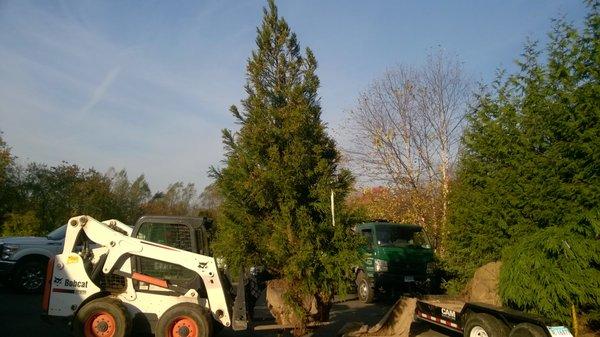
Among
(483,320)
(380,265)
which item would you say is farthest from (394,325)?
(380,265)

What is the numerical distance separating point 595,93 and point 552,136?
3.37 ft

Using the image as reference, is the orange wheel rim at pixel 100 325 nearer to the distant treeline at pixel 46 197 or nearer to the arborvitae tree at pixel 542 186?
the arborvitae tree at pixel 542 186

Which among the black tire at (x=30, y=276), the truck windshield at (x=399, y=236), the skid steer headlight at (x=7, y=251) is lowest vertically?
the black tire at (x=30, y=276)

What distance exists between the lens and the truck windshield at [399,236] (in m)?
14.0

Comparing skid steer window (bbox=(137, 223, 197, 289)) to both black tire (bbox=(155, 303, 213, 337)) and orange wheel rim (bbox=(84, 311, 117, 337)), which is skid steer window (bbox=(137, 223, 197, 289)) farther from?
orange wheel rim (bbox=(84, 311, 117, 337))

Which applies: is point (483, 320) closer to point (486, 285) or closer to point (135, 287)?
point (486, 285)

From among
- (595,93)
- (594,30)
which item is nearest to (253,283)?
(595,93)

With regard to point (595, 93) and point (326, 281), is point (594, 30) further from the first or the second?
point (326, 281)

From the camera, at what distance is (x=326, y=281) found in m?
7.29

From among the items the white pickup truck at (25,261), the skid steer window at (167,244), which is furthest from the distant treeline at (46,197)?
the skid steer window at (167,244)

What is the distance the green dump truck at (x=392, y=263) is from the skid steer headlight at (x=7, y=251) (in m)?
9.08

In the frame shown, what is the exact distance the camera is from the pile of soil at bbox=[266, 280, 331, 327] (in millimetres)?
7258

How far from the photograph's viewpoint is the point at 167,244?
7.94 metres

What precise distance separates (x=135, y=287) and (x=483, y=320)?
5.45 meters
